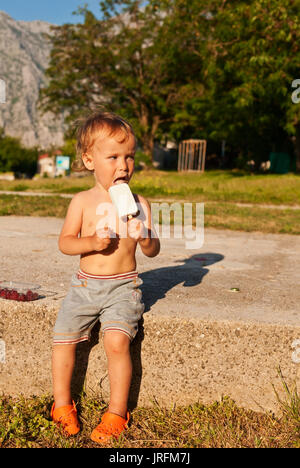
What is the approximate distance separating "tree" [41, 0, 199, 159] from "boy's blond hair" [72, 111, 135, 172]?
24225 millimetres

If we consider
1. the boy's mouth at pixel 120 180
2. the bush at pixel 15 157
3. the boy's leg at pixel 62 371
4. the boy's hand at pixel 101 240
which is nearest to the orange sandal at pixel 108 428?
the boy's leg at pixel 62 371

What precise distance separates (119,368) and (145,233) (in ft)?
2.11

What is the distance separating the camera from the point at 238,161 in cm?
2877

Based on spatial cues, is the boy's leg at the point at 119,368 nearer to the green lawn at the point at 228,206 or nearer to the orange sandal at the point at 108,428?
the orange sandal at the point at 108,428

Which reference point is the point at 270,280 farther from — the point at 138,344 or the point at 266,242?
the point at 266,242

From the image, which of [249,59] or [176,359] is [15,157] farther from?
[176,359]

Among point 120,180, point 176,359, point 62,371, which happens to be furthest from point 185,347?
point 120,180

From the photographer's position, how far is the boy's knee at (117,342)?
196 cm

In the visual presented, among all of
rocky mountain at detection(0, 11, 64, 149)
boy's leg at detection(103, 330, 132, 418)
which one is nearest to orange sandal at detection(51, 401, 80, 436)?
boy's leg at detection(103, 330, 132, 418)

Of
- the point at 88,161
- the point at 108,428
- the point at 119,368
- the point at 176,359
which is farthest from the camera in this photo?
the point at 88,161

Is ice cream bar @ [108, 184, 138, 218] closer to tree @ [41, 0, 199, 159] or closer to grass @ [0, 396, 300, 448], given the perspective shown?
grass @ [0, 396, 300, 448]

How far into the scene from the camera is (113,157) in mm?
2170

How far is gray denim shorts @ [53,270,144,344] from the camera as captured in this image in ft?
6.60

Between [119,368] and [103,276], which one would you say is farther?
[103,276]
